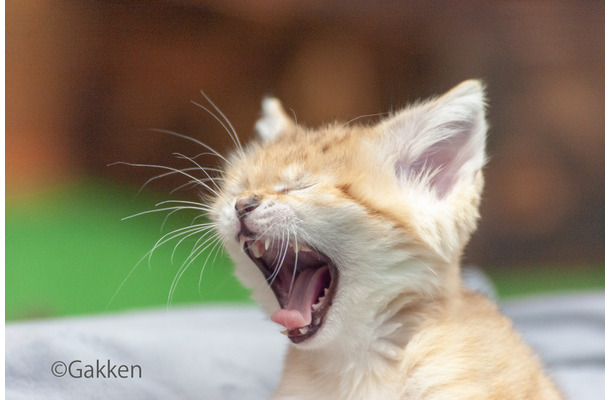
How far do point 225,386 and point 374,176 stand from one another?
0.47m

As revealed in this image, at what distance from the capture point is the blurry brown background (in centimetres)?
93

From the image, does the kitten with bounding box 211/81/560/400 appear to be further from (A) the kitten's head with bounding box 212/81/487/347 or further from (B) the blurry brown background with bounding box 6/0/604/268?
(B) the blurry brown background with bounding box 6/0/604/268

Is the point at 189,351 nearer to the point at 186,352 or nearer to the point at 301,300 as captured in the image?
the point at 186,352

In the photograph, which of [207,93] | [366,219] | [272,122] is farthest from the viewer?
[207,93]

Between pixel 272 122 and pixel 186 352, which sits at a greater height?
pixel 272 122

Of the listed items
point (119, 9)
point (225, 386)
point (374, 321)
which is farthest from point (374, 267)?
point (119, 9)

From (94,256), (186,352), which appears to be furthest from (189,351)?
(94,256)

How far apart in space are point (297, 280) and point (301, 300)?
0.09 ft

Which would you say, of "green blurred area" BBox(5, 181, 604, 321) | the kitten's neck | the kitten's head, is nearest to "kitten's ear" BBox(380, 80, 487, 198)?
the kitten's head

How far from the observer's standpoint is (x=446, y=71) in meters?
1.00

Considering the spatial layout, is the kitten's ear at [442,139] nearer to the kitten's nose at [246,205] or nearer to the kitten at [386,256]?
the kitten at [386,256]

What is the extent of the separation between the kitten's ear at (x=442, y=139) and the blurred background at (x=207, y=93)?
0.72ft

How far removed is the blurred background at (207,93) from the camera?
0.92m

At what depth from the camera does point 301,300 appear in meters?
0.73
